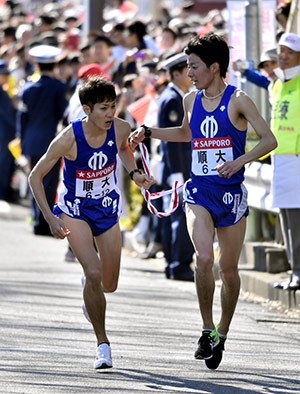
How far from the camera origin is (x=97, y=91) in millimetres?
7438

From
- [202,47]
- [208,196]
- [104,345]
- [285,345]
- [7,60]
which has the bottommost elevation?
[7,60]

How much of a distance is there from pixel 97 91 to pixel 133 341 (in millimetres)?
1946

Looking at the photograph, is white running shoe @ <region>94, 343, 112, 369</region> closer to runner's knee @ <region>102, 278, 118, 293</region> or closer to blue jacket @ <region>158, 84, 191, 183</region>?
runner's knee @ <region>102, 278, 118, 293</region>

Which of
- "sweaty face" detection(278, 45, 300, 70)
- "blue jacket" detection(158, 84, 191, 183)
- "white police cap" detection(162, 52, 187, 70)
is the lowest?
"blue jacket" detection(158, 84, 191, 183)

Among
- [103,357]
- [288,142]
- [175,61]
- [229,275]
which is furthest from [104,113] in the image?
[175,61]

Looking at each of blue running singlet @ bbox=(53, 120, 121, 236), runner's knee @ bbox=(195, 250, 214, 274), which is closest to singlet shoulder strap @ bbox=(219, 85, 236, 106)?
blue running singlet @ bbox=(53, 120, 121, 236)

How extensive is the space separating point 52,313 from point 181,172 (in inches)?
105

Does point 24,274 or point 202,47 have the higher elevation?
point 202,47

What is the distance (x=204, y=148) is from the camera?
24.6 ft

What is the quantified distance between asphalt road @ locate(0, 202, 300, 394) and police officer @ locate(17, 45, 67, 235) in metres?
3.39

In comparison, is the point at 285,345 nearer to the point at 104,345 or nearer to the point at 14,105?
the point at 104,345

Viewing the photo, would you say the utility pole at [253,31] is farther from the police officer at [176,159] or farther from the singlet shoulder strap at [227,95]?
the singlet shoulder strap at [227,95]

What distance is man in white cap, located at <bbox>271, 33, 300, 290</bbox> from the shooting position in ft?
32.5

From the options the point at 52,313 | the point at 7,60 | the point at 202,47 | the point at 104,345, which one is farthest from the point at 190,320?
the point at 7,60
